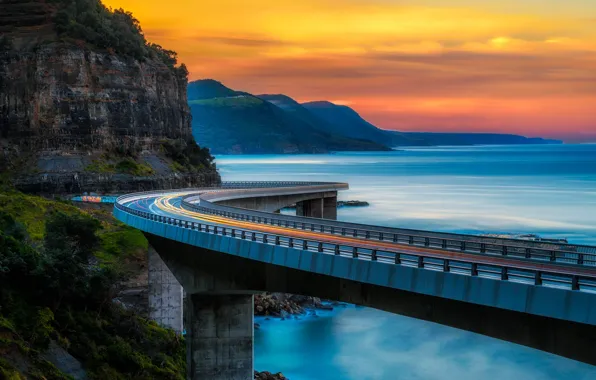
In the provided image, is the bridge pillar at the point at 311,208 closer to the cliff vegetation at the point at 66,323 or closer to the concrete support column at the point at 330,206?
the concrete support column at the point at 330,206

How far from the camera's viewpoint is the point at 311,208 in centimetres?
11125

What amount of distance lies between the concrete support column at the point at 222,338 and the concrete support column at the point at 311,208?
6931cm

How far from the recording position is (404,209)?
16512cm

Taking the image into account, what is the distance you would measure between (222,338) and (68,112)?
70153 mm

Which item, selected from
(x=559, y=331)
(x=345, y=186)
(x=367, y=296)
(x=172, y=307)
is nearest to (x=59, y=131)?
(x=345, y=186)

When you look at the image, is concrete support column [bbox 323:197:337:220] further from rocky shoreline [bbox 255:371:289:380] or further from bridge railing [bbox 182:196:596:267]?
bridge railing [bbox 182:196:596:267]

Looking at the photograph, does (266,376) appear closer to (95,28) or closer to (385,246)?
(385,246)

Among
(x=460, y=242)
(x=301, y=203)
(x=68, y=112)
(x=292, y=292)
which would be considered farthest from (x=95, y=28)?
(x=460, y=242)

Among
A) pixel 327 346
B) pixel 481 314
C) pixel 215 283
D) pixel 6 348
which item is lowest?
pixel 327 346

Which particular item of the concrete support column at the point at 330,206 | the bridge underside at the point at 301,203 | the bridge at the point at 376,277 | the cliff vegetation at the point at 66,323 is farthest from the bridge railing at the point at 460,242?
the concrete support column at the point at 330,206

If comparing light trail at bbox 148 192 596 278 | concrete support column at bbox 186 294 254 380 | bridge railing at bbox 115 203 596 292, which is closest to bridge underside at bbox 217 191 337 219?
light trail at bbox 148 192 596 278

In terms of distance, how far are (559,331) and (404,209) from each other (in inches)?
5661

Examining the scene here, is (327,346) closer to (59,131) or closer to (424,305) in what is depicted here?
(424,305)

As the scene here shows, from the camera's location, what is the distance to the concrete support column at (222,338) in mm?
41562
